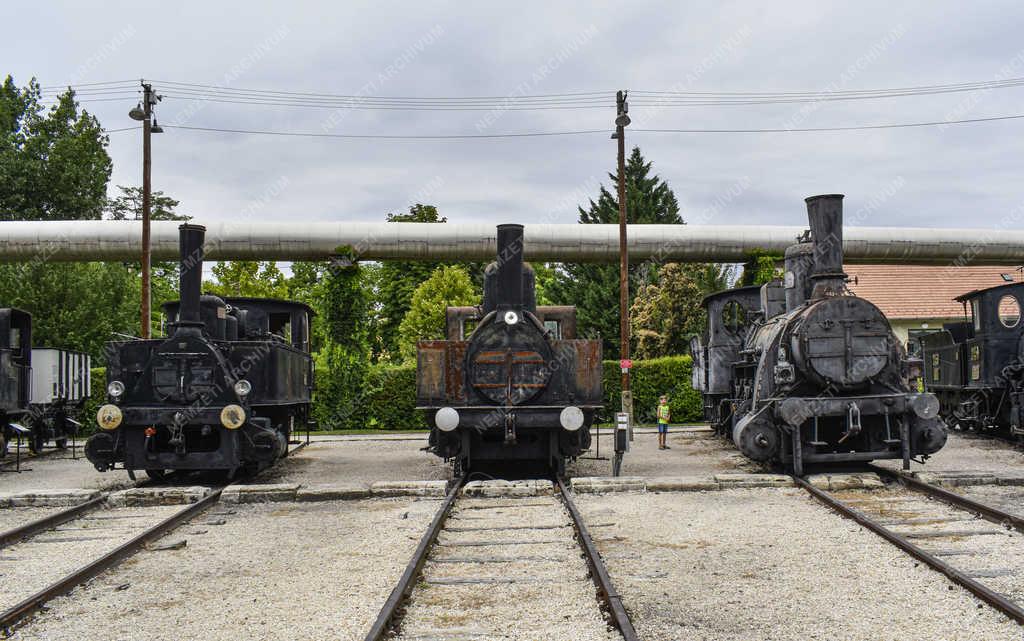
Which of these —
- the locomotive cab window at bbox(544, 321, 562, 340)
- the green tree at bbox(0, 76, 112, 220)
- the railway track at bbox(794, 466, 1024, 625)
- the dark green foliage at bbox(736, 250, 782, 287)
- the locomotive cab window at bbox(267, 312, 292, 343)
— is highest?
the green tree at bbox(0, 76, 112, 220)

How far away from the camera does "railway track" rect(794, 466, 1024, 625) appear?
18.8 ft

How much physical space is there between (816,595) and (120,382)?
8851 millimetres

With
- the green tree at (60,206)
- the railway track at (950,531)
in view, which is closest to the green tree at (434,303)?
the green tree at (60,206)

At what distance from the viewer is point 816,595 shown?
5.59 metres

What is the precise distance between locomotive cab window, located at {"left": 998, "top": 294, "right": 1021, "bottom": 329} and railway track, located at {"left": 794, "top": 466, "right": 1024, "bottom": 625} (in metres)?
7.07

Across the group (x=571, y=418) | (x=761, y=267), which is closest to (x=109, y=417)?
(x=571, y=418)

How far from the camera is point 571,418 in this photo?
34.2ft

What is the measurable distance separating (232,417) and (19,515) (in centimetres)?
247

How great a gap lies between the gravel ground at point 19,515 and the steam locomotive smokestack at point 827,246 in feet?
31.3

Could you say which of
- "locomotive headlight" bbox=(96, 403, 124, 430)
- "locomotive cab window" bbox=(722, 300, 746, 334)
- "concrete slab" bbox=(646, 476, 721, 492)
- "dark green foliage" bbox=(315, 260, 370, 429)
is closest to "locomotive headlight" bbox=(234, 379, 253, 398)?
"locomotive headlight" bbox=(96, 403, 124, 430)

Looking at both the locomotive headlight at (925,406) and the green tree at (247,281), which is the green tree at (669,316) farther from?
the locomotive headlight at (925,406)

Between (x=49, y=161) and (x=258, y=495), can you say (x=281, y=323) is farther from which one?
(x=49, y=161)

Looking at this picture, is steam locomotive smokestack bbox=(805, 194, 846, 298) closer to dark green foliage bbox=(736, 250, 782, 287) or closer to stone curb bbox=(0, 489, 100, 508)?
stone curb bbox=(0, 489, 100, 508)

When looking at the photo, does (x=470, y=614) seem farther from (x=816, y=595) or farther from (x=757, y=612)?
(x=816, y=595)
